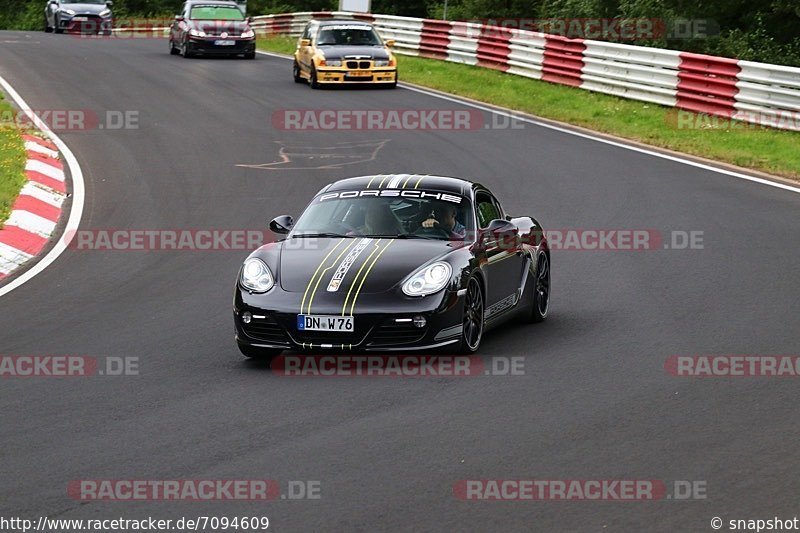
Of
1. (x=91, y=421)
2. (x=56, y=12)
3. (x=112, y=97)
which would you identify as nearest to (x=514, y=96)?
(x=112, y=97)

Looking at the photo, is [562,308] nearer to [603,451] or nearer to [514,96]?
[603,451]

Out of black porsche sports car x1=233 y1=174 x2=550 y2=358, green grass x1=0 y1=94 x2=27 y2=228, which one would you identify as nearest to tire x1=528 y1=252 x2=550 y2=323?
black porsche sports car x1=233 y1=174 x2=550 y2=358

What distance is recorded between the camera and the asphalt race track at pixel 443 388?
267 inches

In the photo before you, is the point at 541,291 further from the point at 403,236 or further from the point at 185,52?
the point at 185,52

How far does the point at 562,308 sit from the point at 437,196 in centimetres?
176

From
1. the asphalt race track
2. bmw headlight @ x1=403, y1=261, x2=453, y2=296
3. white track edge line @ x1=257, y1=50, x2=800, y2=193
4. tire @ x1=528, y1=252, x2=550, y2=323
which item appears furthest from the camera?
white track edge line @ x1=257, y1=50, x2=800, y2=193

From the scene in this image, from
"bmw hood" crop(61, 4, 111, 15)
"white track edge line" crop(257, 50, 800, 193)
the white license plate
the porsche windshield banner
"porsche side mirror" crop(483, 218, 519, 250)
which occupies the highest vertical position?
"bmw hood" crop(61, 4, 111, 15)

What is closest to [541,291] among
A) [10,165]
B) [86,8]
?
[10,165]

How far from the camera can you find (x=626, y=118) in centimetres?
2531

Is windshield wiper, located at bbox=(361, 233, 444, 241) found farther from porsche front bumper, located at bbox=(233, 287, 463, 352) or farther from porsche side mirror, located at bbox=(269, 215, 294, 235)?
porsche front bumper, located at bbox=(233, 287, 463, 352)

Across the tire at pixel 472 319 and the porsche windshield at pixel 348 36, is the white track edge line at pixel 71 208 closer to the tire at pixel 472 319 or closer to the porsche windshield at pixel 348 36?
the tire at pixel 472 319

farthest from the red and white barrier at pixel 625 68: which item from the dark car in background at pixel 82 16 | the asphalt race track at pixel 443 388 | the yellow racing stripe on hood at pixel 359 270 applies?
the dark car in background at pixel 82 16

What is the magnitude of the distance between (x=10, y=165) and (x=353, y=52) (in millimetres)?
13249

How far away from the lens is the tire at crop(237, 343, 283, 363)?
10.1 m
